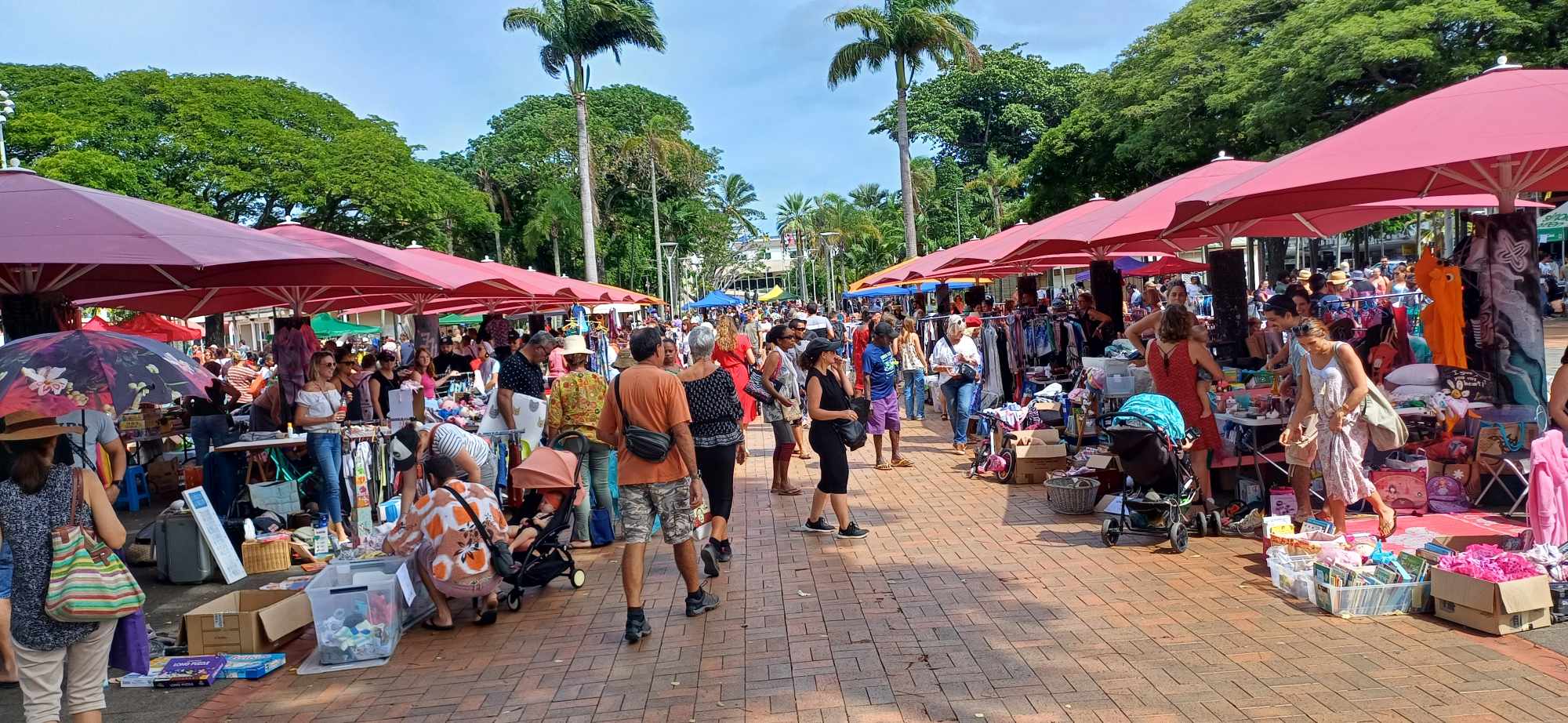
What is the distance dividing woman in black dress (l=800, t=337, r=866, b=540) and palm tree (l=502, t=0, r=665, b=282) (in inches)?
792

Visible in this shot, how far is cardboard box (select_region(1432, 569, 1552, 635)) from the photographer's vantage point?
4.52 meters

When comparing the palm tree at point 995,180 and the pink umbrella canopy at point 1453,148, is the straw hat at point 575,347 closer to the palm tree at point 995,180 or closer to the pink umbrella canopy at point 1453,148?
the pink umbrella canopy at point 1453,148

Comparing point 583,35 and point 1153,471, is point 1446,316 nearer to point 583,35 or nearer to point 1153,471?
point 1153,471

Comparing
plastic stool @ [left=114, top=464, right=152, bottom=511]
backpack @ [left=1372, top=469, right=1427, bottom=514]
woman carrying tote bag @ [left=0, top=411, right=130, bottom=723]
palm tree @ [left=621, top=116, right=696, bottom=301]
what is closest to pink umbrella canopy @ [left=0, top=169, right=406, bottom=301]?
woman carrying tote bag @ [left=0, top=411, right=130, bottom=723]

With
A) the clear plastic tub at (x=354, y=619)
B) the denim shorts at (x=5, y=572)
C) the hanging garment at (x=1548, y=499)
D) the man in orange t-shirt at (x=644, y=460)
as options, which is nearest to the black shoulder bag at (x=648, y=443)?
the man in orange t-shirt at (x=644, y=460)

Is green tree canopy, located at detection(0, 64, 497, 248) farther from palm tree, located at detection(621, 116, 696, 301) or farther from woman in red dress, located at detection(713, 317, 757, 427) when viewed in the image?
woman in red dress, located at detection(713, 317, 757, 427)

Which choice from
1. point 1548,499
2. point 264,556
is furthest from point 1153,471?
point 264,556

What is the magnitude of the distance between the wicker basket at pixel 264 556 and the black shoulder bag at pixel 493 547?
2.43 m

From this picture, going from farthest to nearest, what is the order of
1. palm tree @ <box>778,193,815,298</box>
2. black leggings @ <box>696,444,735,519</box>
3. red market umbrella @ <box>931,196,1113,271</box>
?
palm tree @ <box>778,193,815,298</box>
red market umbrella @ <box>931,196,1113,271</box>
black leggings @ <box>696,444,735,519</box>

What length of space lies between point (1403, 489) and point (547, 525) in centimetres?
582

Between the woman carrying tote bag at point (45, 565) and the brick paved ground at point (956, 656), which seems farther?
the brick paved ground at point (956, 656)

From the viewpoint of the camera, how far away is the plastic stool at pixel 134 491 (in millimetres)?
10367

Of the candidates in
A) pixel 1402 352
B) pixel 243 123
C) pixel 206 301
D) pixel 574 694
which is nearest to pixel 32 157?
pixel 243 123

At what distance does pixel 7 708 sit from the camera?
4625mm
